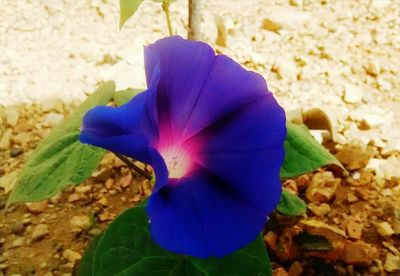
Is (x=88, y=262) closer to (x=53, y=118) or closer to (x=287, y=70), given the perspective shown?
(x=53, y=118)

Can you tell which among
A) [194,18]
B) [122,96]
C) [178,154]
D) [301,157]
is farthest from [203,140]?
[194,18]

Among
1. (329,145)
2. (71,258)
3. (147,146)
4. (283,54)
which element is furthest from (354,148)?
(147,146)

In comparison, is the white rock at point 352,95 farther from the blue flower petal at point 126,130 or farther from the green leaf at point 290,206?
the blue flower petal at point 126,130

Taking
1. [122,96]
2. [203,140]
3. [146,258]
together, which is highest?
[203,140]

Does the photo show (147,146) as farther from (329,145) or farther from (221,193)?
(329,145)

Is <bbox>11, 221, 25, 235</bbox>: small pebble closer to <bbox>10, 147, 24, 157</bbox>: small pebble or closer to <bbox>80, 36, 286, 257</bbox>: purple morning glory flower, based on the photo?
<bbox>10, 147, 24, 157</bbox>: small pebble

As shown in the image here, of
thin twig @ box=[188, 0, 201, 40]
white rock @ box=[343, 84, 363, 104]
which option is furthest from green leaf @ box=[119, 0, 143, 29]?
white rock @ box=[343, 84, 363, 104]
